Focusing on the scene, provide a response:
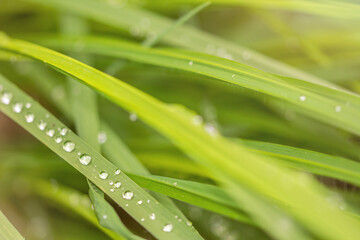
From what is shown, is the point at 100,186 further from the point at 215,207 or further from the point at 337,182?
the point at 337,182

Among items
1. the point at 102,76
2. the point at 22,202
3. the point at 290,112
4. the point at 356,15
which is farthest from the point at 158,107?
the point at 22,202

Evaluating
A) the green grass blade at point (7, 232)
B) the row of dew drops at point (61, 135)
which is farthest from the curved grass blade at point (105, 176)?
the green grass blade at point (7, 232)

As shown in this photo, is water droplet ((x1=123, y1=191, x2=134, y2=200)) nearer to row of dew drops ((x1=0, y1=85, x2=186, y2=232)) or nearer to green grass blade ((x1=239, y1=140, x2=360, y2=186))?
row of dew drops ((x1=0, y1=85, x2=186, y2=232))

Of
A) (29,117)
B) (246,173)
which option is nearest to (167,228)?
(246,173)

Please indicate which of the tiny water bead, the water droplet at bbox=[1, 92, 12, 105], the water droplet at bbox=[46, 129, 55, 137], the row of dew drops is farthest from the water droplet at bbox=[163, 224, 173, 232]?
the water droplet at bbox=[1, 92, 12, 105]

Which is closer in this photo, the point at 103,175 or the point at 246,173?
the point at 246,173

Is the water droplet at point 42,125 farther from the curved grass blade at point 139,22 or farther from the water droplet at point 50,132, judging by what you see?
the curved grass blade at point 139,22

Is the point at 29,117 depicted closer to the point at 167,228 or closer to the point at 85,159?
the point at 85,159
